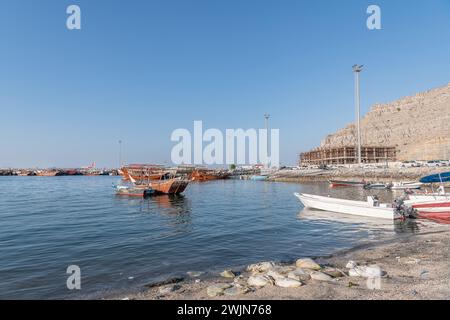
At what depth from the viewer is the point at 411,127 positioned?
147875mm

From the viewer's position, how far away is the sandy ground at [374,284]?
314 inches

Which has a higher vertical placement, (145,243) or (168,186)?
(168,186)

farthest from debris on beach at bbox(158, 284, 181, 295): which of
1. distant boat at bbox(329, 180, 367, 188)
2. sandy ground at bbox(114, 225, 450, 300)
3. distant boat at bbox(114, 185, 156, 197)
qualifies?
distant boat at bbox(329, 180, 367, 188)

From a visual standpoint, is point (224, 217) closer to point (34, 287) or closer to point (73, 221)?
point (73, 221)

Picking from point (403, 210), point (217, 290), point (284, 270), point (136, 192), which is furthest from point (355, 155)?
point (217, 290)

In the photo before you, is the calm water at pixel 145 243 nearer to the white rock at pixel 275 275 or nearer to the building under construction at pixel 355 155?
the white rock at pixel 275 275

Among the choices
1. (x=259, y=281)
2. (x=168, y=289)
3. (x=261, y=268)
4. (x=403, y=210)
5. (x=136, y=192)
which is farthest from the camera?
(x=136, y=192)

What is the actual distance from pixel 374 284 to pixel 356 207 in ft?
58.4

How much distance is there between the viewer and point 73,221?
83.6 feet

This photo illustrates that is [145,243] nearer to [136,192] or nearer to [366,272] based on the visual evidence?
[366,272]

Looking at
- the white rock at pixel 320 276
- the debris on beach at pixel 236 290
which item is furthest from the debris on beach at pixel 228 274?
the white rock at pixel 320 276

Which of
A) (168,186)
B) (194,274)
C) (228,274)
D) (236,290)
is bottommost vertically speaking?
(194,274)

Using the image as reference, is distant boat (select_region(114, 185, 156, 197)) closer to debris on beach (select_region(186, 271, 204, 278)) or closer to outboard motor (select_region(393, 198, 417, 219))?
outboard motor (select_region(393, 198, 417, 219))
